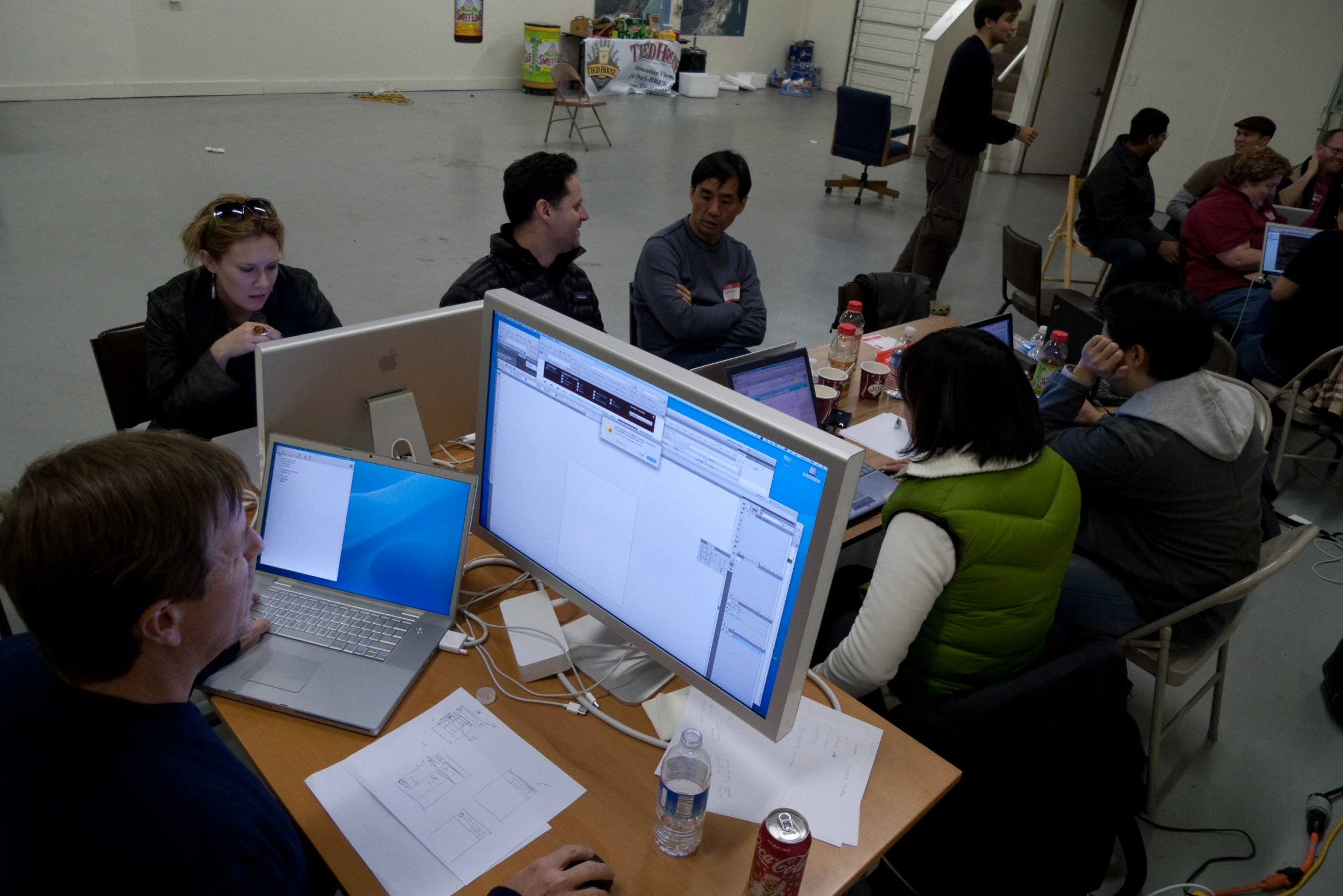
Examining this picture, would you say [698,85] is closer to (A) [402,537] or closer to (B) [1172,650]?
(B) [1172,650]

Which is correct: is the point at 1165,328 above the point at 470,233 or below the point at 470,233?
above

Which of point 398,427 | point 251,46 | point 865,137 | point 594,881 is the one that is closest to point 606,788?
point 594,881

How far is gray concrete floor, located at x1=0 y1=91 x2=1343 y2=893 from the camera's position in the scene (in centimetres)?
266

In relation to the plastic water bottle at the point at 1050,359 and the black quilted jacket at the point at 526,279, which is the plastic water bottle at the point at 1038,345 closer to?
the plastic water bottle at the point at 1050,359

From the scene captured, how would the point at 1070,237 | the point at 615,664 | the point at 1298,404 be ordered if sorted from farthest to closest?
the point at 1070,237
the point at 1298,404
the point at 615,664

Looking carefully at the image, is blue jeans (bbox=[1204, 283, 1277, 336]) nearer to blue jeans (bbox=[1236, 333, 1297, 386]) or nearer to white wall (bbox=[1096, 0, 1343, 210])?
blue jeans (bbox=[1236, 333, 1297, 386])

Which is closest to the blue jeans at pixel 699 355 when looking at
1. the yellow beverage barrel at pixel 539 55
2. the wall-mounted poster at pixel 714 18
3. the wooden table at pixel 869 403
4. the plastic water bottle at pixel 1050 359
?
the wooden table at pixel 869 403

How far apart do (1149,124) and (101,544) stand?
5516mm

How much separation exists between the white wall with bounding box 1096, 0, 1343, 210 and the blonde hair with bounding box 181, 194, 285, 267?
338 inches

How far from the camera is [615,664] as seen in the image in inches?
58.4

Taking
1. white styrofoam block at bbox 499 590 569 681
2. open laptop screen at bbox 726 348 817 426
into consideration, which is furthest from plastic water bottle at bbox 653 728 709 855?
open laptop screen at bbox 726 348 817 426

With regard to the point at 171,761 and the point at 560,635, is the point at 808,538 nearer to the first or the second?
the point at 560,635

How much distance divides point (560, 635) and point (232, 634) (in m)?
0.55

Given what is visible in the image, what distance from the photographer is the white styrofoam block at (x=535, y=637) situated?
1.46 m
